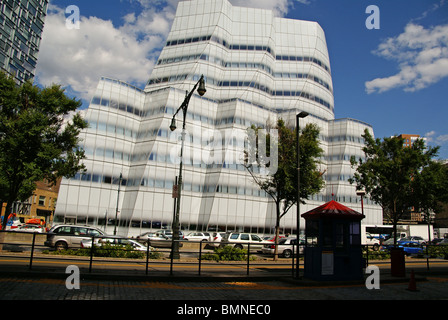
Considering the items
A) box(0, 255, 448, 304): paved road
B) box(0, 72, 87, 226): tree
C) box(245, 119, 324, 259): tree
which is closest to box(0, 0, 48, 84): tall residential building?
box(0, 72, 87, 226): tree

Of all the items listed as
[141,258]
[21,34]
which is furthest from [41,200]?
[141,258]

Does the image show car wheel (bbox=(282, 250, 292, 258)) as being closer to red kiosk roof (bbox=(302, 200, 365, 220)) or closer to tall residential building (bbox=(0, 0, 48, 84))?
red kiosk roof (bbox=(302, 200, 365, 220))

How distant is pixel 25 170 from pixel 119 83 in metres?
34.5

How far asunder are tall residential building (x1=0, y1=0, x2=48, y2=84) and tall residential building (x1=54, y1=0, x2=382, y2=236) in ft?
107

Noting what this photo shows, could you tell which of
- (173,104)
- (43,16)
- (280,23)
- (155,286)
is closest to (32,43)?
(43,16)

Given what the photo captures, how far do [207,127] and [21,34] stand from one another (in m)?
52.4

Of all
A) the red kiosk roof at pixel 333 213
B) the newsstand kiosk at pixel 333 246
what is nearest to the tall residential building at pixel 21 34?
the red kiosk roof at pixel 333 213

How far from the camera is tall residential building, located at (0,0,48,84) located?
6966cm

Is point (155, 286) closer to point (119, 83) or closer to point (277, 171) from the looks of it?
point (277, 171)

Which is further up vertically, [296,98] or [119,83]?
[296,98]

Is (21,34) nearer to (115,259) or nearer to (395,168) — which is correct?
(115,259)

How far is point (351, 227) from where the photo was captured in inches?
517
